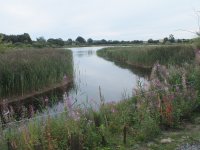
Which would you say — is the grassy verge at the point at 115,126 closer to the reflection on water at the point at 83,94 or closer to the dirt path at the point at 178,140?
the dirt path at the point at 178,140

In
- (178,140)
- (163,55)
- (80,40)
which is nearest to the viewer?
(178,140)

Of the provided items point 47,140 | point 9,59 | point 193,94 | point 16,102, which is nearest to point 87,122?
point 47,140

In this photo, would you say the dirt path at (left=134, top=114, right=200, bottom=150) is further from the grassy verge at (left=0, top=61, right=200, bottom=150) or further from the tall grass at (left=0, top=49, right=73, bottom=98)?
the tall grass at (left=0, top=49, right=73, bottom=98)

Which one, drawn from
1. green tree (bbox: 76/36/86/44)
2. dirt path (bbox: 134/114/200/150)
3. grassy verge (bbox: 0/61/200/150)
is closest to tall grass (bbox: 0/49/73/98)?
grassy verge (bbox: 0/61/200/150)

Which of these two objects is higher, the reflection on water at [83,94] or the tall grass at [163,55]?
the tall grass at [163,55]

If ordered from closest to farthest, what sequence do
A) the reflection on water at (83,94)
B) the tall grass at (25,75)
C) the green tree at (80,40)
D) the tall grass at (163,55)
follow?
1. the reflection on water at (83,94)
2. the tall grass at (25,75)
3. the tall grass at (163,55)
4. the green tree at (80,40)

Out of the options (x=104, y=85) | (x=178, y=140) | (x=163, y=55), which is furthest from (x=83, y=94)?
(x=163, y=55)

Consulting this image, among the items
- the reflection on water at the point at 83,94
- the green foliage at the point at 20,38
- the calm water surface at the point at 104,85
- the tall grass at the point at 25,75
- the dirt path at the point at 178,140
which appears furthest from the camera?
the green foliage at the point at 20,38

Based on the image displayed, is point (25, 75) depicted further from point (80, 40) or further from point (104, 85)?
point (80, 40)

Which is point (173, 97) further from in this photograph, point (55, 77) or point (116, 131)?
point (55, 77)

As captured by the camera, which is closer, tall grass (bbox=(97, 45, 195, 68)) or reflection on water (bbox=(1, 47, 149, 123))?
reflection on water (bbox=(1, 47, 149, 123))

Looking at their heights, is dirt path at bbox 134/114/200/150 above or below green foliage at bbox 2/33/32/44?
below

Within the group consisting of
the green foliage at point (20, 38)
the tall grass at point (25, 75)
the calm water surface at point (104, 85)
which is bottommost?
the calm water surface at point (104, 85)

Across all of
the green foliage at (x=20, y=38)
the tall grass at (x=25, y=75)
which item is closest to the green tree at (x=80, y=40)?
the green foliage at (x=20, y=38)
